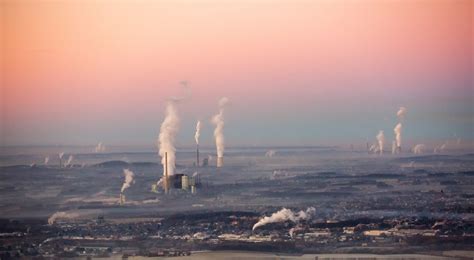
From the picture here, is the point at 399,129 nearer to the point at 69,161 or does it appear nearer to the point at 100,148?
the point at 100,148

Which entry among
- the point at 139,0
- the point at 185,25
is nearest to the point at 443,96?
the point at 185,25

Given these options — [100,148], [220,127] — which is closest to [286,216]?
[220,127]

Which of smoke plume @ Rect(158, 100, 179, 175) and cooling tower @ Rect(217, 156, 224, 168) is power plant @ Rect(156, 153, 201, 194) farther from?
cooling tower @ Rect(217, 156, 224, 168)

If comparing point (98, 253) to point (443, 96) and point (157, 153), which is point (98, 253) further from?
point (443, 96)

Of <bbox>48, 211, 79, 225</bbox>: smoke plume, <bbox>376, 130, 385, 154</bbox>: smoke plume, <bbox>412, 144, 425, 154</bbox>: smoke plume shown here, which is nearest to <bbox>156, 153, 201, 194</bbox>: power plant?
<bbox>48, 211, 79, 225</bbox>: smoke plume

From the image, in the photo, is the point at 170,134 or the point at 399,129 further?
the point at 399,129

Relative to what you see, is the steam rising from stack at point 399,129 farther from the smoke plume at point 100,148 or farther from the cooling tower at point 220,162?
the smoke plume at point 100,148

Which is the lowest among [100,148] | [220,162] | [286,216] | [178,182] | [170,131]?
[286,216]
